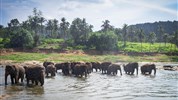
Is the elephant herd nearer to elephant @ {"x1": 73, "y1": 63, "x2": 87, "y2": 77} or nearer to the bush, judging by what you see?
elephant @ {"x1": 73, "y1": 63, "x2": 87, "y2": 77}

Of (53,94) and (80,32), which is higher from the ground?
(80,32)

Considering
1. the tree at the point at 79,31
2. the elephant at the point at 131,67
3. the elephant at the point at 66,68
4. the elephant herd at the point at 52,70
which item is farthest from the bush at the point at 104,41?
the elephant at the point at 66,68

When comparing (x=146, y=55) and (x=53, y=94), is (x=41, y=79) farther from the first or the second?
(x=146, y=55)

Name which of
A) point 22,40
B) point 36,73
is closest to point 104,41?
point 22,40

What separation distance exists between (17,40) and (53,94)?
74421mm

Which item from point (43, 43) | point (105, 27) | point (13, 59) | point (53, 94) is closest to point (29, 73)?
point (53, 94)

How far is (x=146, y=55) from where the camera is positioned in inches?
3755

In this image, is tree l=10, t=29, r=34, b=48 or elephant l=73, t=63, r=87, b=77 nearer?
elephant l=73, t=63, r=87, b=77

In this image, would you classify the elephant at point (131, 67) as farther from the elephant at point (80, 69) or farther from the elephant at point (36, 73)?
the elephant at point (36, 73)

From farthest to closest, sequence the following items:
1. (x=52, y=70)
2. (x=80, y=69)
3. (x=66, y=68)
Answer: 1. (x=66, y=68)
2. (x=80, y=69)
3. (x=52, y=70)

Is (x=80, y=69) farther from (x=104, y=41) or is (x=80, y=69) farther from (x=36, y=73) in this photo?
(x=104, y=41)

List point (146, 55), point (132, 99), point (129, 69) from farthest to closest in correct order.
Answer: point (146, 55)
point (129, 69)
point (132, 99)

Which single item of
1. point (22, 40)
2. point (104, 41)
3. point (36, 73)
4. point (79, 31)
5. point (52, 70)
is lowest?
point (52, 70)

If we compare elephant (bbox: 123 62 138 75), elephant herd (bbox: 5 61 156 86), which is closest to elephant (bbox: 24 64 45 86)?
elephant herd (bbox: 5 61 156 86)
